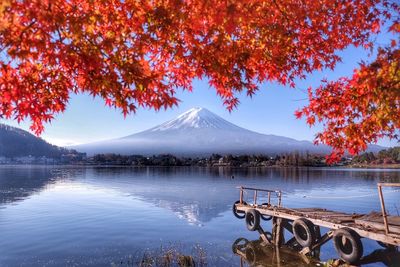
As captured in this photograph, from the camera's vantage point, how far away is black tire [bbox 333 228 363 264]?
50.6ft

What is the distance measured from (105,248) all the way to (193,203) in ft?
87.9

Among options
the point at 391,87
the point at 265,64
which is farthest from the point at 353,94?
the point at 265,64

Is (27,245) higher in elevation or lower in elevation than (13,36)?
lower

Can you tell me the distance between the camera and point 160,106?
700 centimetres

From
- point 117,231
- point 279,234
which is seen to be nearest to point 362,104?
point 279,234

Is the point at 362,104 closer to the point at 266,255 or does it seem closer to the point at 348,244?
the point at 348,244

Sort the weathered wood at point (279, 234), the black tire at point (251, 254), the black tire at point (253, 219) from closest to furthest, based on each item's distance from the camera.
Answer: the black tire at point (251, 254) < the weathered wood at point (279, 234) < the black tire at point (253, 219)

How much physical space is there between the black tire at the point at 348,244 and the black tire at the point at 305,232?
2235mm

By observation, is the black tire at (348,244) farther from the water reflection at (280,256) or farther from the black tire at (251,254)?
the black tire at (251,254)

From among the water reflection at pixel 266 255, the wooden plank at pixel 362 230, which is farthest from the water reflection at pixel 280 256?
the wooden plank at pixel 362 230

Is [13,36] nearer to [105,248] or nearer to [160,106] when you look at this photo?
[160,106]

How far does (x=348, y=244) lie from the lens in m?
16.1

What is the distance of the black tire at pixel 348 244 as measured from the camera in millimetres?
15418

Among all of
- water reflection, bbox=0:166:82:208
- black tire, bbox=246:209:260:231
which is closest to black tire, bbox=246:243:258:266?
black tire, bbox=246:209:260:231
